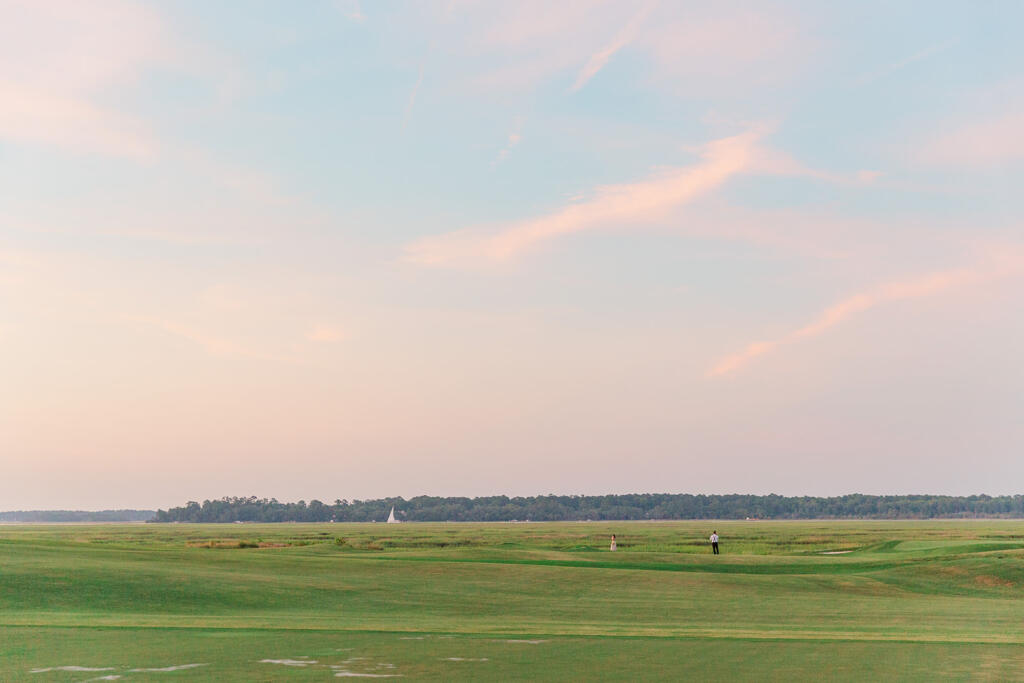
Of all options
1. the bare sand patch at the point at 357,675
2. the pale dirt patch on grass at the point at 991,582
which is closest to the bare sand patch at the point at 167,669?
the bare sand patch at the point at 357,675

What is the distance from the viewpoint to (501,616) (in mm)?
30266

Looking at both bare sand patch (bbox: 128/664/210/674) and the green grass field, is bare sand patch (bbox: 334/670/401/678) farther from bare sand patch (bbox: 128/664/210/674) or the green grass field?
bare sand patch (bbox: 128/664/210/674)

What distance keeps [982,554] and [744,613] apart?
2844 centimetres

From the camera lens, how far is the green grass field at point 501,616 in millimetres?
17703

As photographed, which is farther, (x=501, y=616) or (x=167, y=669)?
(x=501, y=616)

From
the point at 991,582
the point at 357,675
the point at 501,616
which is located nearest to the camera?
the point at 357,675

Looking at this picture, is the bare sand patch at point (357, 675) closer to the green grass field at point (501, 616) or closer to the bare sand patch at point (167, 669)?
the green grass field at point (501, 616)

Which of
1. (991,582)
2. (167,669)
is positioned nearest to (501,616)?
(167,669)

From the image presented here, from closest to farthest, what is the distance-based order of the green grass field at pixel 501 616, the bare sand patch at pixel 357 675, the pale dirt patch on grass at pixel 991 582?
the bare sand patch at pixel 357 675, the green grass field at pixel 501 616, the pale dirt patch on grass at pixel 991 582

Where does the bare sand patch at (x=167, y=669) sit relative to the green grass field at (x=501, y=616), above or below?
above

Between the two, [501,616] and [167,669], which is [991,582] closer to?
[501,616]

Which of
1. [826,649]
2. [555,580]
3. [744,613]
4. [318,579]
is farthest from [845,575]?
[826,649]

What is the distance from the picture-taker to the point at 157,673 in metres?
16.4

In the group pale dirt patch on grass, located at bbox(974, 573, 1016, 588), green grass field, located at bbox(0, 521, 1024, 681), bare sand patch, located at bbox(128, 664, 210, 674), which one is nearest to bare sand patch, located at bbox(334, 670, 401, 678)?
green grass field, located at bbox(0, 521, 1024, 681)
